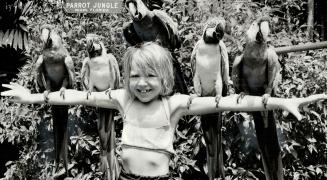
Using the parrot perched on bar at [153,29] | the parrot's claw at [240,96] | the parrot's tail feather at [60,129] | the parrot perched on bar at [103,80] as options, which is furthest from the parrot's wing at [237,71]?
the parrot's tail feather at [60,129]

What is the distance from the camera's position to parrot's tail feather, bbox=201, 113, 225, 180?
2.55 m

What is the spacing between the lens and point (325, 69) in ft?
13.0

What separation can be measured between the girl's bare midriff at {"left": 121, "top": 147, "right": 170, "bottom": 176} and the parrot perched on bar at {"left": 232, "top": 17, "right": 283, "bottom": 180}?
55 cm

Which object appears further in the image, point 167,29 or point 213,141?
point 167,29

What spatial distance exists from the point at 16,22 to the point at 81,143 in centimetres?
263

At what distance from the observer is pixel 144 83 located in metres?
2.31

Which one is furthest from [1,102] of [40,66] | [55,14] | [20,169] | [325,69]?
[325,69]

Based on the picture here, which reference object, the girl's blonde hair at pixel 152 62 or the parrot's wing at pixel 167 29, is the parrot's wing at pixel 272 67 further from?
the parrot's wing at pixel 167 29

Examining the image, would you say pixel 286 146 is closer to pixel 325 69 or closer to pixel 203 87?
pixel 325 69

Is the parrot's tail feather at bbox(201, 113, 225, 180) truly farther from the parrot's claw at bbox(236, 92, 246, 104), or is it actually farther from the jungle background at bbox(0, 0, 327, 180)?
the jungle background at bbox(0, 0, 327, 180)

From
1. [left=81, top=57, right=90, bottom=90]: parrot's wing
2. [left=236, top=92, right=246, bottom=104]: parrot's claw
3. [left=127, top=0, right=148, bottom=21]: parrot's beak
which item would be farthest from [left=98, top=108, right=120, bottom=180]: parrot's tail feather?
[left=236, top=92, right=246, bottom=104]: parrot's claw

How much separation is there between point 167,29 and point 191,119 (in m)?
1.16

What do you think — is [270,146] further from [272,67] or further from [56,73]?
[56,73]

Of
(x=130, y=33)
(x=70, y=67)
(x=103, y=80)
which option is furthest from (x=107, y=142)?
(x=130, y=33)
